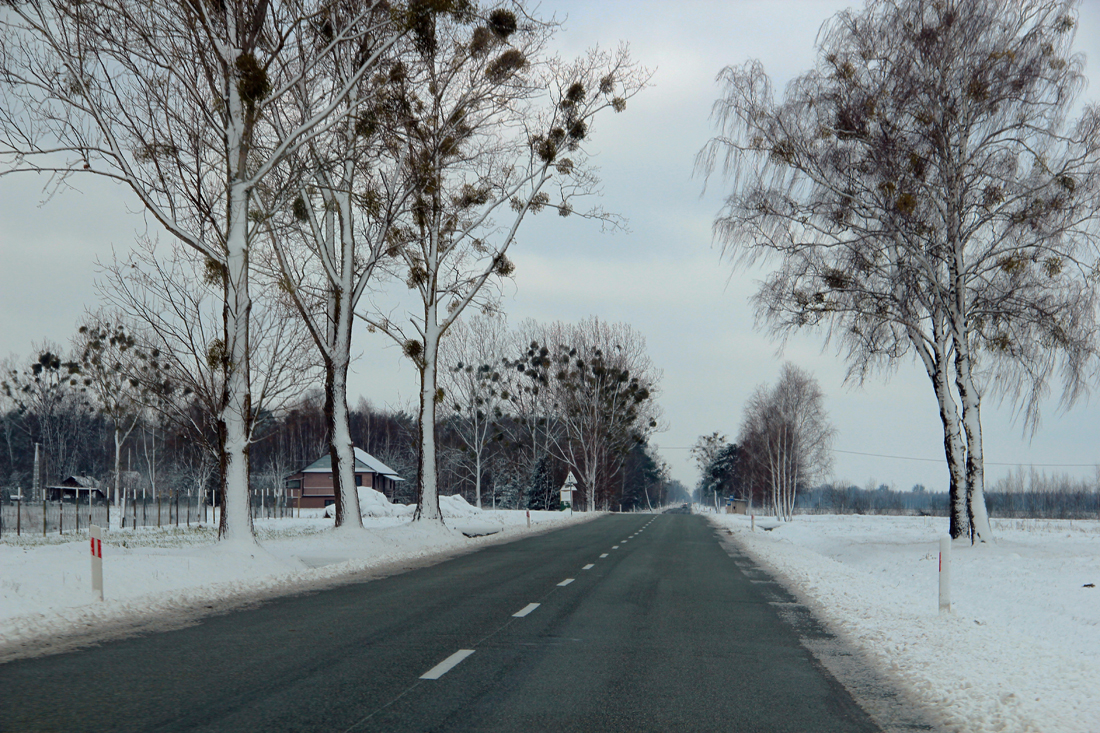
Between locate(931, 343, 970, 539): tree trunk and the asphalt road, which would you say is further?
locate(931, 343, 970, 539): tree trunk

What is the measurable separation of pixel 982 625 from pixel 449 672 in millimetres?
7272

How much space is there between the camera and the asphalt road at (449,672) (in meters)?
5.57

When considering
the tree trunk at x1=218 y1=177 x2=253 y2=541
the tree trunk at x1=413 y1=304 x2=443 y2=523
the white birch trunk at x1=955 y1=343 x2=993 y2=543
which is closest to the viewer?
the tree trunk at x1=218 y1=177 x2=253 y2=541

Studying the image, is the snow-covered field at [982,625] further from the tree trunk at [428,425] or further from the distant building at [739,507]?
the distant building at [739,507]

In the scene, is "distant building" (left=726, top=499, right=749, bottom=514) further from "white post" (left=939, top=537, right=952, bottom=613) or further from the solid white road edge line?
the solid white road edge line

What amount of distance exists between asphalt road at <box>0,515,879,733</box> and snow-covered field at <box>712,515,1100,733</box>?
0.88 metres

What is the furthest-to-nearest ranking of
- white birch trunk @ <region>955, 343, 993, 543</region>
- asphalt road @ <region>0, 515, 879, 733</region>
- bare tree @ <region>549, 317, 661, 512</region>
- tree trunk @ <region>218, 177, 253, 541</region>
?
1. bare tree @ <region>549, 317, 661, 512</region>
2. white birch trunk @ <region>955, 343, 993, 543</region>
3. tree trunk @ <region>218, 177, 253, 541</region>
4. asphalt road @ <region>0, 515, 879, 733</region>

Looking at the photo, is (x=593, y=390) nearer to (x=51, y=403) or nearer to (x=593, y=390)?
(x=593, y=390)

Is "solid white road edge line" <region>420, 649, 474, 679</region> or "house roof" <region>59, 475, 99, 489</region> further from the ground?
"solid white road edge line" <region>420, 649, 474, 679</region>

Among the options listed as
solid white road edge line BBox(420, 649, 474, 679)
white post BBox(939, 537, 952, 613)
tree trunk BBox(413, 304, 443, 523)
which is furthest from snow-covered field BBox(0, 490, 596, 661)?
white post BBox(939, 537, 952, 613)

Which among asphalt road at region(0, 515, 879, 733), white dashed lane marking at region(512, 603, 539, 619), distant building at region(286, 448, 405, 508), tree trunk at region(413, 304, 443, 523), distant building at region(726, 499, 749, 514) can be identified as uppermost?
tree trunk at region(413, 304, 443, 523)

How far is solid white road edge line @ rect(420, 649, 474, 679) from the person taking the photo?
6852mm

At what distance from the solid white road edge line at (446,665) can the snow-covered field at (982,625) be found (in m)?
3.60

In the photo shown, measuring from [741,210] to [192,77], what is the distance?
14182 mm
